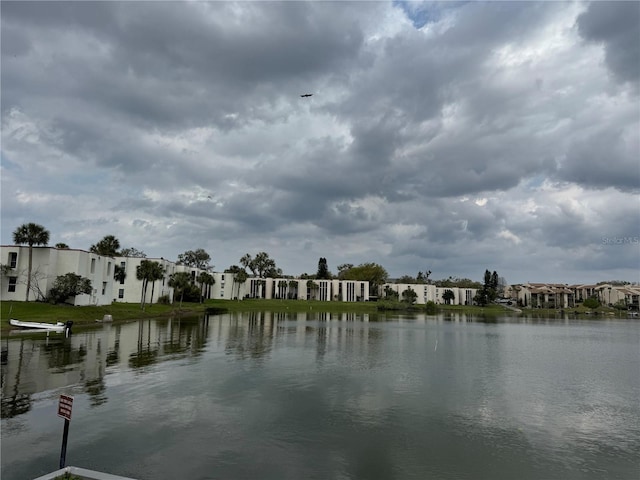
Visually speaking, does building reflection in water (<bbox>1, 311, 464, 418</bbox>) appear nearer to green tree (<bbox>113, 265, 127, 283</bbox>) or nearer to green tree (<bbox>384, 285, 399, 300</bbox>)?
green tree (<bbox>113, 265, 127, 283</bbox>)

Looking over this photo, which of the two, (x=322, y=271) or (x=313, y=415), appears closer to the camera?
(x=313, y=415)

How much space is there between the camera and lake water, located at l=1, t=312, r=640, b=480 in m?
13.1

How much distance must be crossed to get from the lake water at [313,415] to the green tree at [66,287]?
87.8 feet

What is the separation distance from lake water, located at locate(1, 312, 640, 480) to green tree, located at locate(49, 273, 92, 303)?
2675cm

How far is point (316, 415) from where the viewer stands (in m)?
18.1

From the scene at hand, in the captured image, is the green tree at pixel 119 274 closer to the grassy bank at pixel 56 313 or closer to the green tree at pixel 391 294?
the grassy bank at pixel 56 313

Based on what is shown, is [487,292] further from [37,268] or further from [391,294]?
[37,268]

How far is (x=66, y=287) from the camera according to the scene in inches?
2363

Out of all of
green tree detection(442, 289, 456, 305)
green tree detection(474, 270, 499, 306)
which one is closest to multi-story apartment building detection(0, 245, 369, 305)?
green tree detection(442, 289, 456, 305)

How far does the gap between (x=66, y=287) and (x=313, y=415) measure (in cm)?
5464

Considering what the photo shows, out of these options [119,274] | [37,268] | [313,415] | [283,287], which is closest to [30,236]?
[37,268]

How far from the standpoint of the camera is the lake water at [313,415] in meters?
13.1

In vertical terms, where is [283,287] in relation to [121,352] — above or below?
above

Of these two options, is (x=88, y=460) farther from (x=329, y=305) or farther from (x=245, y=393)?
(x=329, y=305)
